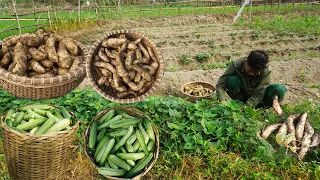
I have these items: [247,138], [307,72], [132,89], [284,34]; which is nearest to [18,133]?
[132,89]

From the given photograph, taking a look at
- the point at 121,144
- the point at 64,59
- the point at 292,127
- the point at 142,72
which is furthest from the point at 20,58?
the point at 292,127

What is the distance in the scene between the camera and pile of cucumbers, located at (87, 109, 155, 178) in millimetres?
3287

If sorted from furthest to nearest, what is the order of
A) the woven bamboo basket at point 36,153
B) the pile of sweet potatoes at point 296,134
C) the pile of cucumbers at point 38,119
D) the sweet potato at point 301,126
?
the sweet potato at point 301,126, the pile of sweet potatoes at point 296,134, the pile of cucumbers at point 38,119, the woven bamboo basket at point 36,153

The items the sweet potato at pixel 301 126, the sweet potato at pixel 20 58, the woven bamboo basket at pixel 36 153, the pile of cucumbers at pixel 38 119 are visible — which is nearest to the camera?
the woven bamboo basket at pixel 36 153

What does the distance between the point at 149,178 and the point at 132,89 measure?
41.1 inches

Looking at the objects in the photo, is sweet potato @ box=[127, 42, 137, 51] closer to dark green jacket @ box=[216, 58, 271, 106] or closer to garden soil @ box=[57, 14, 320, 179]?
dark green jacket @ box=[216, 58, 271, 106]

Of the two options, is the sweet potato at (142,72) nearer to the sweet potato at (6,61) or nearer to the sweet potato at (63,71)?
the sweet potato at (63,71)

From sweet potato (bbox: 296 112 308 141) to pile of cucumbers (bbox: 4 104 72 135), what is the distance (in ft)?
8.91

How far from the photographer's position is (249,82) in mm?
5527

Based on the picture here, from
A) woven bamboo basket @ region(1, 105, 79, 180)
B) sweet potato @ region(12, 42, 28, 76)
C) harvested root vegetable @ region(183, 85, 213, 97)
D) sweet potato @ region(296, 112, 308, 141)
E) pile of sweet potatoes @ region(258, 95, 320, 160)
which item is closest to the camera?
woven bamboo basket @ region(1, 105, 79, 180)

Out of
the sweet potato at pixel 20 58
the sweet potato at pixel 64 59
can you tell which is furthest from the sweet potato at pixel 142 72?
the sweet potato at pixel 20 58

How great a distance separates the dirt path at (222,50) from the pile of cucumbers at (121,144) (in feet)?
13.1

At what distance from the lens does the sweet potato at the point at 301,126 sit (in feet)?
13.4

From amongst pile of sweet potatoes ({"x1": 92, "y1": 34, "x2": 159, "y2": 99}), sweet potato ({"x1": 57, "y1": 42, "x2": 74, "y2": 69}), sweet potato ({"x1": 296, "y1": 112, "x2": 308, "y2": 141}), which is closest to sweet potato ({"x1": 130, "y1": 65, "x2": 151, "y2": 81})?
pile of sweet potatoes ({"x1": 92, "y1": 34, "x2": 159, "y2": 99})
